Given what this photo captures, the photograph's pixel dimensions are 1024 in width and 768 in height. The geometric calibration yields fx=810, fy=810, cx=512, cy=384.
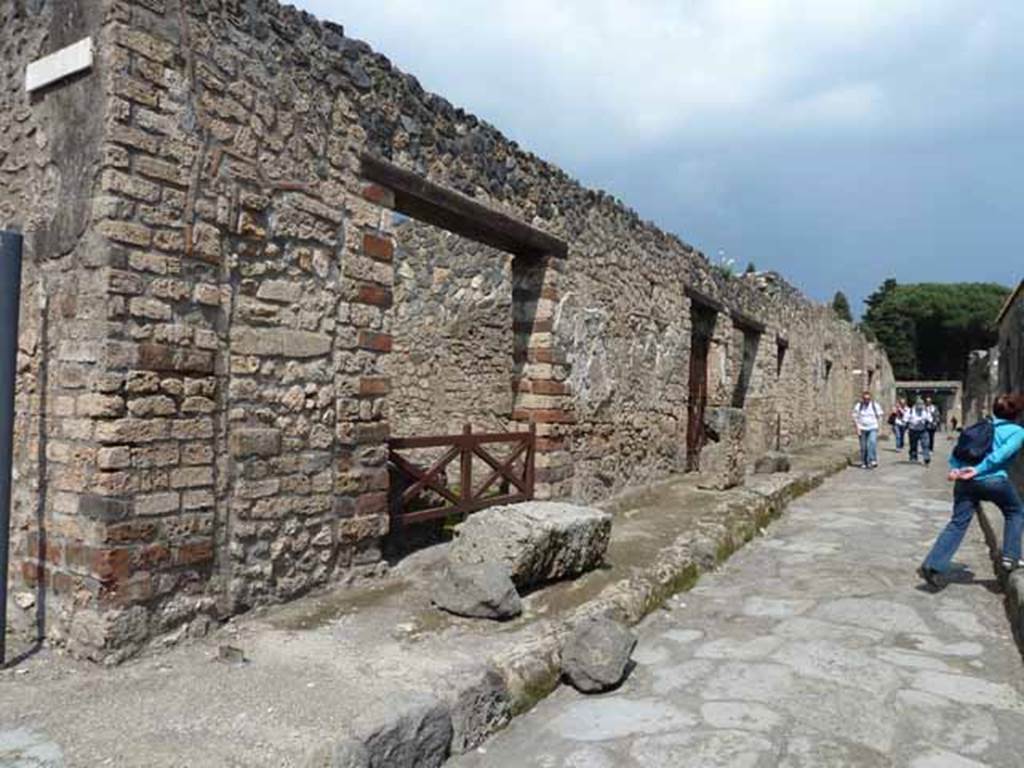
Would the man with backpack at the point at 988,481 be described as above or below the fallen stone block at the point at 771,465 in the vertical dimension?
above

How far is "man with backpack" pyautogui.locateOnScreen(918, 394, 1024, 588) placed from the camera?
16.3 ft

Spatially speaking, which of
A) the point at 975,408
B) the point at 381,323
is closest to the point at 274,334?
the point at 381,323

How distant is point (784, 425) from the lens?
14.9 meters

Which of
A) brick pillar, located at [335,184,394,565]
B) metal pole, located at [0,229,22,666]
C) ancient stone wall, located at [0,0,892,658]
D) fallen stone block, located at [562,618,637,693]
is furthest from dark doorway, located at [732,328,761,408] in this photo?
metal pole, located at [0,229,22,666]

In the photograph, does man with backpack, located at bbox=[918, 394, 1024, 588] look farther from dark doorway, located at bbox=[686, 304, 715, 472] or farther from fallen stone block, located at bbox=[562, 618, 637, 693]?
dark doorway, located at bbox=[686, 304, 715, 472]

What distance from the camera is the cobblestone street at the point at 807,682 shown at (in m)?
2.98

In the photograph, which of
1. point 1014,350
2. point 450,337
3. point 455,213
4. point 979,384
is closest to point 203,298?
point 455,213

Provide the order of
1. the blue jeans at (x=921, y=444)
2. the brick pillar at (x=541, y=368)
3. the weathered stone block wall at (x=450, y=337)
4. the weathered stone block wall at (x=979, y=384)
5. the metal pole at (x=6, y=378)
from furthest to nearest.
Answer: the weathered stone block wall at (x=979, y=384), the blue jeans at (x=921, y=444), the weathered stone block wall at (x=450, y=337), the brick pillar at (x=541, y=368), the metal pole at (x=6, y=378)

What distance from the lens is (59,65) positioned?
11.5ft

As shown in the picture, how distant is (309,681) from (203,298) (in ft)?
5.84

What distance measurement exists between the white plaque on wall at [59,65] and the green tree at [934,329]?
48.8 m

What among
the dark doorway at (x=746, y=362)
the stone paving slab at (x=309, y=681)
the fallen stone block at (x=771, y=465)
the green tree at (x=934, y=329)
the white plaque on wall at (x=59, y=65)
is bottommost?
the stone paving slab at (x=309, y=681)

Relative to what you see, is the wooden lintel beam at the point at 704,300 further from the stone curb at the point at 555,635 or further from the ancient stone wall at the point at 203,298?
the ancient stone wall at the point at 203,298

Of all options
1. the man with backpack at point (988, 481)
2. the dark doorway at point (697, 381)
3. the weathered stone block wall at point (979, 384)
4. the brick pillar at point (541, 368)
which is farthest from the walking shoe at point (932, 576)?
the weathered stone block wall at point (979, 384)
